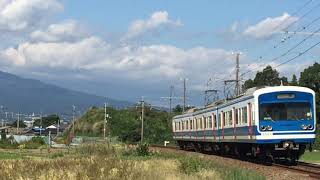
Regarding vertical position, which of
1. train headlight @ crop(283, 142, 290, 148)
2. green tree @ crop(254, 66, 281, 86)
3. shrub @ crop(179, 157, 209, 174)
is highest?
green tree @ crop(254, 66, 281, 86)

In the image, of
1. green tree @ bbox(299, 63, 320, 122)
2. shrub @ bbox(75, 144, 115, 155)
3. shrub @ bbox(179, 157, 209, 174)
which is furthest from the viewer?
green tree @ bbox(299, 63, 320, 122)

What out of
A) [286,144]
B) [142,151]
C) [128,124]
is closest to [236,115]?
[286,144]

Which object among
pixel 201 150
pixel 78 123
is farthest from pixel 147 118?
pixel 201 150

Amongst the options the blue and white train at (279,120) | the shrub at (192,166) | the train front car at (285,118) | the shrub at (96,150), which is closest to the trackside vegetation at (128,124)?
the shrub at (96,150)

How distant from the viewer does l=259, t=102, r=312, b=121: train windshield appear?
90.1 ft

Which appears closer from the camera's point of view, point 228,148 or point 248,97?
point 248,97

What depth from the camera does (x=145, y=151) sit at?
3784 cm

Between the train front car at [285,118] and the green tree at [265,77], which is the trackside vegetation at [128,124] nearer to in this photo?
the green tree at [265,77]

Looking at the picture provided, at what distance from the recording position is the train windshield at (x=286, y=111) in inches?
1081

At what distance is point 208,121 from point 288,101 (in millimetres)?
13218

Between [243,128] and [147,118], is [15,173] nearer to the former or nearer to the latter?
[243,128]

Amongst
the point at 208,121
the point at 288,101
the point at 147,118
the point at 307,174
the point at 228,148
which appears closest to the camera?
the point at 307,174

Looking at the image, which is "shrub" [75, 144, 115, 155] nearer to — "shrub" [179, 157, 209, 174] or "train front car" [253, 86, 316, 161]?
"train front car" [253, 86, 316, 161]

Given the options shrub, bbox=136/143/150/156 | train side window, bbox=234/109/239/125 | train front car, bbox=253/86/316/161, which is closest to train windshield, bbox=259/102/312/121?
train front car, bbox=253/86/316/161
